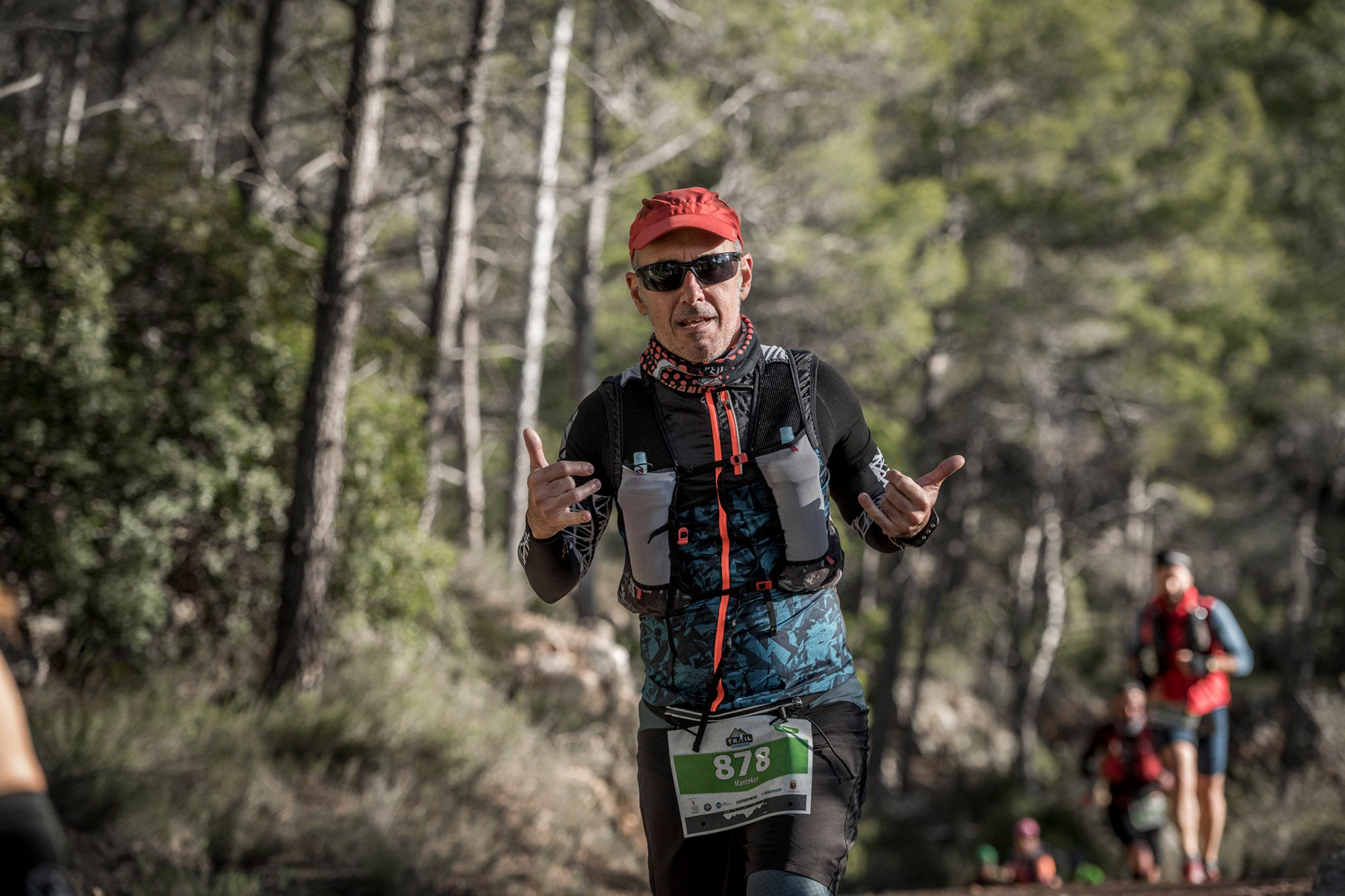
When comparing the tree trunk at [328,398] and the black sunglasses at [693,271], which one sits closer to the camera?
the black sunglasses at [693,271]

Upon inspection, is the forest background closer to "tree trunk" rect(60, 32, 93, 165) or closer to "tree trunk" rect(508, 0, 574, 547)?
"tree trunk" rect(508, 0, 574, 547)

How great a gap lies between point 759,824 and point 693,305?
3.76 ft

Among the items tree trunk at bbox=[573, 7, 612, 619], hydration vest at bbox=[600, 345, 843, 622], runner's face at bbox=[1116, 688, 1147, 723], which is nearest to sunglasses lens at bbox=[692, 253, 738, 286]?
hydration vest at bbox=[600, 345, 843, 622]

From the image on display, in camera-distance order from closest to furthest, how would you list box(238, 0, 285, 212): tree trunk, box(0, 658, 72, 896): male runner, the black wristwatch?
box(0, 658, 72, 896): male runner
the black wristwatch
box(238, 0, 285, 212): tree trunk

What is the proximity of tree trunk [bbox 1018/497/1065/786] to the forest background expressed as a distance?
6.1 inches

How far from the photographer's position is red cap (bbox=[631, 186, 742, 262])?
2.43m

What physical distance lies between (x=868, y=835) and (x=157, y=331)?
1131 centimetres

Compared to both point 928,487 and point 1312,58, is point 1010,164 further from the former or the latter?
point 928,487

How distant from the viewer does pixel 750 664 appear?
2.36m

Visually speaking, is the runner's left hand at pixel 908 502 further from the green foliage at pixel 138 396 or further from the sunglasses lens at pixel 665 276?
the green foliage at pixel 138 396

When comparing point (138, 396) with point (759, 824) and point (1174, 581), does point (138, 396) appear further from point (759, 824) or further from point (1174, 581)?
point (1174, 581)

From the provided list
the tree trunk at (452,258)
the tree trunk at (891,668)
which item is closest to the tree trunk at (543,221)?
the tree trunk at (452,258)

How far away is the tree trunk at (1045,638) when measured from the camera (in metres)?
18.7

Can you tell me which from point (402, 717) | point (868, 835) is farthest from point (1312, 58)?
point (402, 717)
